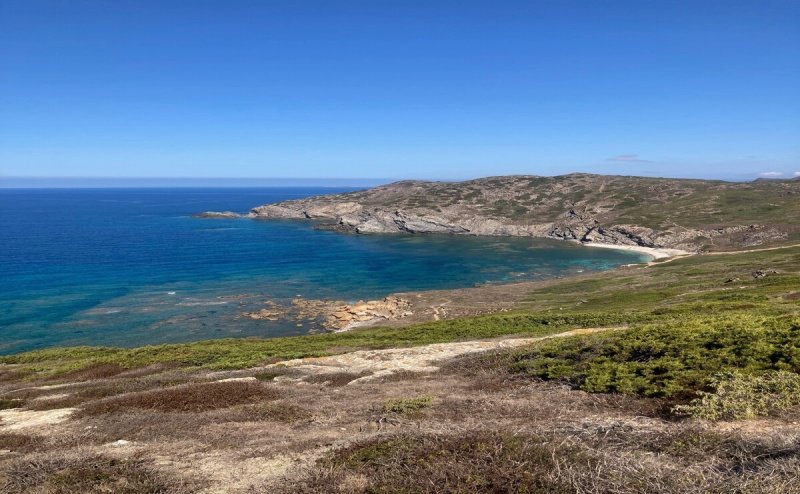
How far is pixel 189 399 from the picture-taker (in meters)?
17.6

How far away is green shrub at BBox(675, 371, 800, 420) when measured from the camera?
11.2m

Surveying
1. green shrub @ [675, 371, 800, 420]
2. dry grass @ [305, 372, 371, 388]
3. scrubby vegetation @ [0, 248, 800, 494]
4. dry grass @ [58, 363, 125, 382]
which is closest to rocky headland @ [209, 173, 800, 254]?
scrubby vegetation @ [0, 248, 800, 494]

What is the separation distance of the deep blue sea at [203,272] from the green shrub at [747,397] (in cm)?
5510

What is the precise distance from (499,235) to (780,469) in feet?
551

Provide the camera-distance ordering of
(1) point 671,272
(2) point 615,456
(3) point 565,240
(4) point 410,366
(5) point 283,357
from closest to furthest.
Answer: (2) point 615,456
(4) point 410,366
(5) point 283,357
(1) point 671,272
(3) point 565,240

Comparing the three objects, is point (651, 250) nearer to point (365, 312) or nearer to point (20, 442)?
point (365, 312)

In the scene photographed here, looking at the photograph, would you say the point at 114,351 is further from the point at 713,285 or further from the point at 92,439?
the point at 713,285

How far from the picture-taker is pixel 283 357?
3028 centimetres

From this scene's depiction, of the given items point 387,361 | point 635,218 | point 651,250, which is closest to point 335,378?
point 387,361

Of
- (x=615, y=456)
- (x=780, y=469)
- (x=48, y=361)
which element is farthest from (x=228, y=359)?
(x=780, y=469)

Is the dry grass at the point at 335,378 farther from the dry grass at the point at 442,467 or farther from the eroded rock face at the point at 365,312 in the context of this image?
the eroded rock face at the point at 365,312

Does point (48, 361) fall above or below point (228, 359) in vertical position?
below

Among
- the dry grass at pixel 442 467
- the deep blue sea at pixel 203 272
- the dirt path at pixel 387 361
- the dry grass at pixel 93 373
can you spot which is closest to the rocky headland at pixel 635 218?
the deep blue sea at pixel 203 272

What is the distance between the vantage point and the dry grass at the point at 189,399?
17.0 meters
